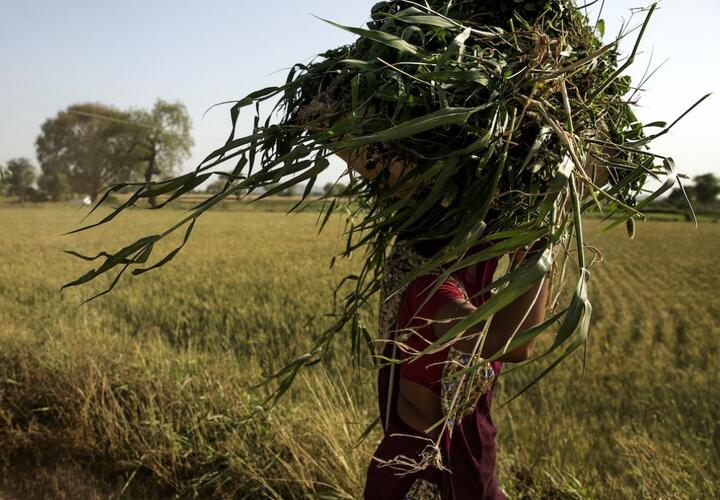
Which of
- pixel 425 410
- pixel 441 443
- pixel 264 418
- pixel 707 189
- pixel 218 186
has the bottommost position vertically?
pixel 264 418

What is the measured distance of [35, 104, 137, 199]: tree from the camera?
6431 cm

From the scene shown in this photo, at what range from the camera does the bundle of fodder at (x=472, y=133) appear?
1.04 m

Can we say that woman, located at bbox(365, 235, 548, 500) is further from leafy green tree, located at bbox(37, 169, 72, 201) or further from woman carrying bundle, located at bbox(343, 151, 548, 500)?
leafy green tree, located at bbox(37, 169, 72, 201)

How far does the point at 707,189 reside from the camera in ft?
151

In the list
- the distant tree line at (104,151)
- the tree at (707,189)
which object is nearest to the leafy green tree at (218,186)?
the tree at (707,189)

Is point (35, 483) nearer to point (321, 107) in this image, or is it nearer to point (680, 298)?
point (321, 107)

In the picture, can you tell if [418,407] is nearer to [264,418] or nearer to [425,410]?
[425,410]

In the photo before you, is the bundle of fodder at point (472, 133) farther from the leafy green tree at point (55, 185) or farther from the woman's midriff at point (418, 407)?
the leafy green tree at point (55, 185)

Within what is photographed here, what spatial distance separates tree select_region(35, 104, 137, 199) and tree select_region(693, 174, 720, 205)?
5326cm

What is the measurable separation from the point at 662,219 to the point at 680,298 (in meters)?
32.6

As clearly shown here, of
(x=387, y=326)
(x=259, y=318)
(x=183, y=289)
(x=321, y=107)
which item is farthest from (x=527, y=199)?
(x=183, y=289)

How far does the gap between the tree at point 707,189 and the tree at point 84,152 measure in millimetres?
53263

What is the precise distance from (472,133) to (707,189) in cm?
5282

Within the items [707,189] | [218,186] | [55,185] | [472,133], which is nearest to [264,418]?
[218,186]
